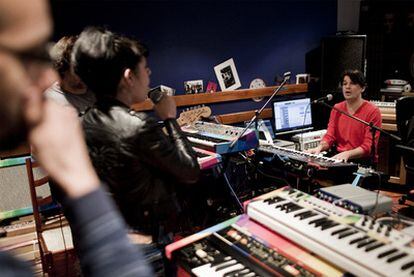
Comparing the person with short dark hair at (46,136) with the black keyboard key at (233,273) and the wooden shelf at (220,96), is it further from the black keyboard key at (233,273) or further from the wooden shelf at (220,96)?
the wooden shelf at (220,96)

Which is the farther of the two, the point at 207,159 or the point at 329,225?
the point at 207,159

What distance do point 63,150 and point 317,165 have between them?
2425mm

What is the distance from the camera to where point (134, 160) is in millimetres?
1411

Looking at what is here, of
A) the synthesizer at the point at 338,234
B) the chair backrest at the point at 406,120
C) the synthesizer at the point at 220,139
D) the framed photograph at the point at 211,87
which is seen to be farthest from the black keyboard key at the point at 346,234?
the framed photograph at the point at 211,87

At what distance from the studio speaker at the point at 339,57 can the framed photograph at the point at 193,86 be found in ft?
6.02

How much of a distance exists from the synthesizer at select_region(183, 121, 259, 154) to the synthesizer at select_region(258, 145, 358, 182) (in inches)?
17.5

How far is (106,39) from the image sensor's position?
4.69 ft

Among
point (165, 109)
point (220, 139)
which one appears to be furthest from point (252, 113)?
point (165, 109)

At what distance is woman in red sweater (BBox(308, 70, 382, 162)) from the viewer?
3.50 meters

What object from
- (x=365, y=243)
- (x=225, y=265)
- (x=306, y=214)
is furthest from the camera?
(x=306, y=214)

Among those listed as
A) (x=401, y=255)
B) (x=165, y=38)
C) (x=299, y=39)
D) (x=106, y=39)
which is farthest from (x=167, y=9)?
(x=401, y=255)

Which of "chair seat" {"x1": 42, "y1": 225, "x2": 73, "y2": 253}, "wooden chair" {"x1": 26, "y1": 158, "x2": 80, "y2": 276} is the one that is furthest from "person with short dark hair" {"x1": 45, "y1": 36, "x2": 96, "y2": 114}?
"chair seat" {"x1": 42, "y1": 225, "x2": 73, "y2": 253}

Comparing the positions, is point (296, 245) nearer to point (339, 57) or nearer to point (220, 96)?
point (220, 96)

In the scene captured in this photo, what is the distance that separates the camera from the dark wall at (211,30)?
3824mm
